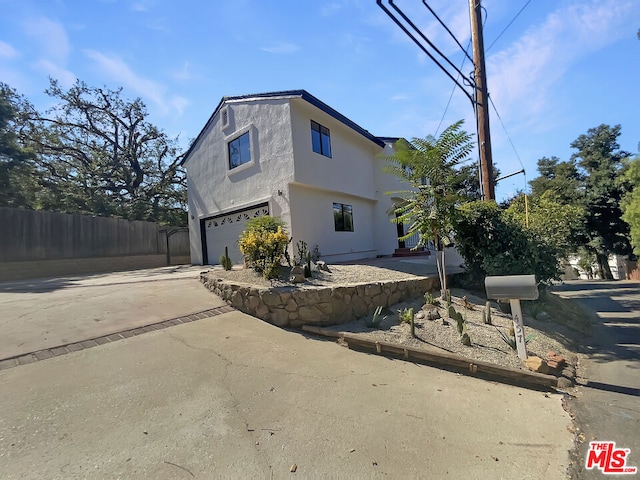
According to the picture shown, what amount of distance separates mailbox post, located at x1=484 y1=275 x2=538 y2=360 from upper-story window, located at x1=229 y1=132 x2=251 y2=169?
32.0 ft

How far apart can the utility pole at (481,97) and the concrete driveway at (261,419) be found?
6305mm

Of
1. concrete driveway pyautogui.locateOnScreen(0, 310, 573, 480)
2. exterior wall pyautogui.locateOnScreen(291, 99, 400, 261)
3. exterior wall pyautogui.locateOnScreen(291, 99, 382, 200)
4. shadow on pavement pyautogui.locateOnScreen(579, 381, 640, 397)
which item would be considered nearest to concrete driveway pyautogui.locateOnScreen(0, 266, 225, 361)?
concrete driveway pyautogui.locateOnScreen(0, 310, 573, 480)

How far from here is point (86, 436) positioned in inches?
107

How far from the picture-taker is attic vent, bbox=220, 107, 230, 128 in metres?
12.7

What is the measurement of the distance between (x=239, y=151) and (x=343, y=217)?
489cm

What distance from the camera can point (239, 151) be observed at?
12.3m

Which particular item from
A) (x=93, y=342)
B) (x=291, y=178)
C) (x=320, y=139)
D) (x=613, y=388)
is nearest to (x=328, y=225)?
(x=291, y=178)

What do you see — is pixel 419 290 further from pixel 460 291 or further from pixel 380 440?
pixel 380 440

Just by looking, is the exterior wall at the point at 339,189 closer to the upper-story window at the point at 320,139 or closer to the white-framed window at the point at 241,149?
the upper-story window at the point at 320,139

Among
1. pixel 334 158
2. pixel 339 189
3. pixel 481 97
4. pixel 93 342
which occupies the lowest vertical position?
pixel 93 342

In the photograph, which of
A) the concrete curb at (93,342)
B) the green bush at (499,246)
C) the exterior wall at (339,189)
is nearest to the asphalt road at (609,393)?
the green bush at (499,246)

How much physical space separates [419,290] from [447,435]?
4.78m

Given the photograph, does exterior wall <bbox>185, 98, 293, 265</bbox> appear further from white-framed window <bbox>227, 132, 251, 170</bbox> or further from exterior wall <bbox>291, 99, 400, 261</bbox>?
exterior wall <bbox>291, 99, 400, 261</bbox>

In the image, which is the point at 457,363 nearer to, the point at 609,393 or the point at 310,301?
the point at 609,393
